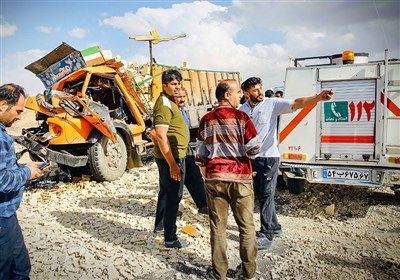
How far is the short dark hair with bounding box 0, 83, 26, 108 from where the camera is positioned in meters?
2.14

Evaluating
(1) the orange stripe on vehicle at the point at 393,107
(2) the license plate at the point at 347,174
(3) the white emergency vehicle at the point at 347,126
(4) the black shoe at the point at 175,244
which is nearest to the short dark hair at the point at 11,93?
(4) the black shoe at the point at 175,244

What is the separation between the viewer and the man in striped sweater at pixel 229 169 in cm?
280

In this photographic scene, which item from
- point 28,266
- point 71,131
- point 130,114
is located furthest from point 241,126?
point 130,114

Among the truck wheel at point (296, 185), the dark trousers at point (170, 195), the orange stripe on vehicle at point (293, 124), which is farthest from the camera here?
the truck wheel at point (296, 185)

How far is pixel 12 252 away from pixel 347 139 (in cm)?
448

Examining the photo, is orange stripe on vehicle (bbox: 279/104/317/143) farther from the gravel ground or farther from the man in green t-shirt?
the man in green t-shirt

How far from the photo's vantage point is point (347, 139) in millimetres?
4781

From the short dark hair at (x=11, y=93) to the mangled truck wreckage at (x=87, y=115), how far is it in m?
3.99

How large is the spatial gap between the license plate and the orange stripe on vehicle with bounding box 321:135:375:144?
1.52 feet

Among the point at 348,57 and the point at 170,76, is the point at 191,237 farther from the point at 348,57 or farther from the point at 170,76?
the point at 348,57

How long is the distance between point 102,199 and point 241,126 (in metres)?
Result: 3.78

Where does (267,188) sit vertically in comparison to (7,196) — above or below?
below

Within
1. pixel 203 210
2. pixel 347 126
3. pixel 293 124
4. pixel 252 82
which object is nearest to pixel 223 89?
pixel 252 82

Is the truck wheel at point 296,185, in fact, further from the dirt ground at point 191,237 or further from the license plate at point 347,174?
the license plate at point 347,174
